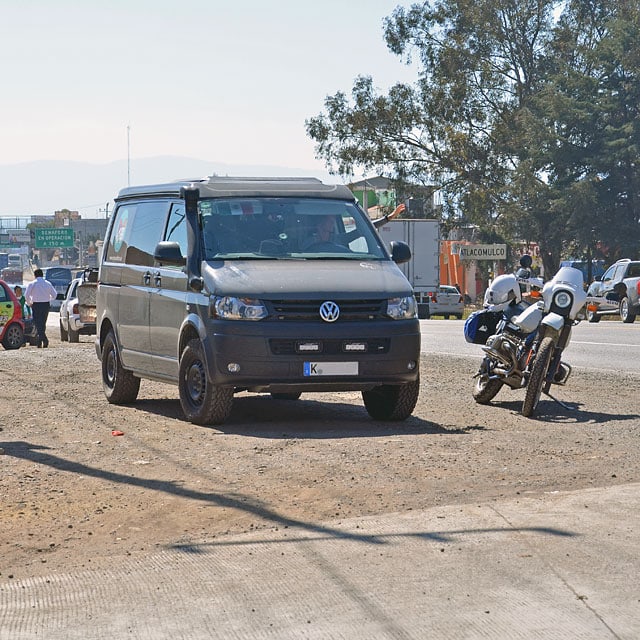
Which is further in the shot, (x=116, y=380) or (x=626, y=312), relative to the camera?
(x=626, y=312)

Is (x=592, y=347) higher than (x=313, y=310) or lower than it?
lower

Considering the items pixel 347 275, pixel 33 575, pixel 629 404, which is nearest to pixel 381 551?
pixel 33 575

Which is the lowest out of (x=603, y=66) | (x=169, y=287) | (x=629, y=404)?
(x=629, y=404)

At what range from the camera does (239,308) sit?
35.4 feet

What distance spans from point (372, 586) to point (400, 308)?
5648 millimetres

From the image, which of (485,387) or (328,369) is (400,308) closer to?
(328,369)

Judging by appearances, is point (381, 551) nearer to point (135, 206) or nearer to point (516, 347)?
point (516, 347)

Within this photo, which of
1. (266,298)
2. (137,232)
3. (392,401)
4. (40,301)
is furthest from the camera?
(40,301)

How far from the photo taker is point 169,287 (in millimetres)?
12023

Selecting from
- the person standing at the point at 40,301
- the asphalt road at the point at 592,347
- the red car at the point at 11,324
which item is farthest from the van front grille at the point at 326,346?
the red car at the point at 11,324

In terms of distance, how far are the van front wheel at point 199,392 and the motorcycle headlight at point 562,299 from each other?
2.97 meters

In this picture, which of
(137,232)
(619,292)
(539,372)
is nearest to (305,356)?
(539,372)

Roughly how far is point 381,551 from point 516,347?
6.41 metres

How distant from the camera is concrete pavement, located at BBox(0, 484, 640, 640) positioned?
5.04 meters
